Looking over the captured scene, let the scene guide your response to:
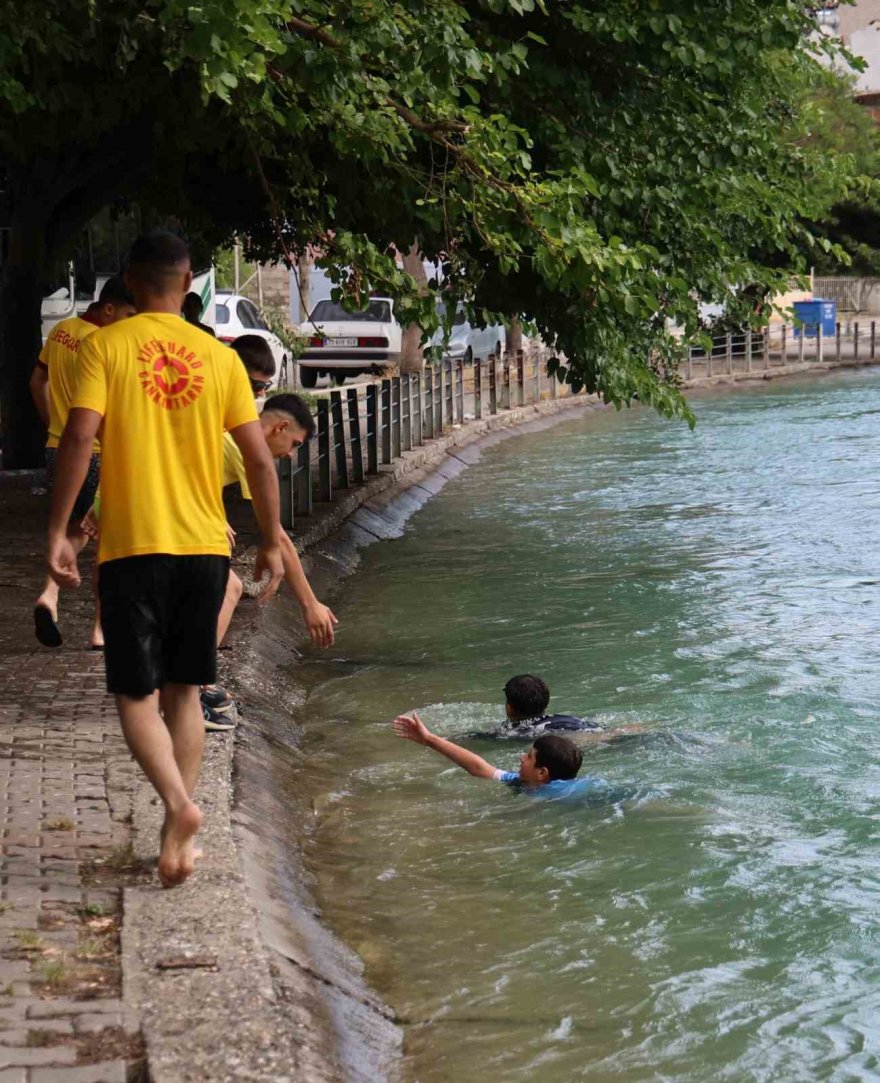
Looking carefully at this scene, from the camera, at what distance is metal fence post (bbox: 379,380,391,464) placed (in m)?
21.8

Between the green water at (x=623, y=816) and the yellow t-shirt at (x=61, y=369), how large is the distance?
2280 mm

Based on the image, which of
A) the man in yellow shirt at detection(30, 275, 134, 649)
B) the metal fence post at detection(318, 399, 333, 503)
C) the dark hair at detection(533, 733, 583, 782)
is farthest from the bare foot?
the metal fence post at detection(318, 399, 333, 503)

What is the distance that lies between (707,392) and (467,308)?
2565 centimetres

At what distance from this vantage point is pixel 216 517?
19.0 feet

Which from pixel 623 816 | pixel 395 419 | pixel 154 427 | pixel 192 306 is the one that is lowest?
pixel 623 816

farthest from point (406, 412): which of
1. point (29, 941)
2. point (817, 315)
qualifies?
point (817, 315)

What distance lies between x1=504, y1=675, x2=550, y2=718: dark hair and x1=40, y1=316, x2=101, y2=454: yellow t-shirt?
2585mm

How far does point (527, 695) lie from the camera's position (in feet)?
31.0

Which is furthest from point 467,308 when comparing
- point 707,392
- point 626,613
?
point 707,392

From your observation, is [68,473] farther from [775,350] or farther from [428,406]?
[775,350]

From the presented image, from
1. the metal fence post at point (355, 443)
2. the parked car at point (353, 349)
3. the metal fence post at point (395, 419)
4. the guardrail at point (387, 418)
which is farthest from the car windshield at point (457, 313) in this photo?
Answer: the parked car at point (353, 349)

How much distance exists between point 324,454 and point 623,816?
9936 millimetres

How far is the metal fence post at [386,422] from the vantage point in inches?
859

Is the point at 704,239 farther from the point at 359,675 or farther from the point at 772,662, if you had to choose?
the point at 359,675
